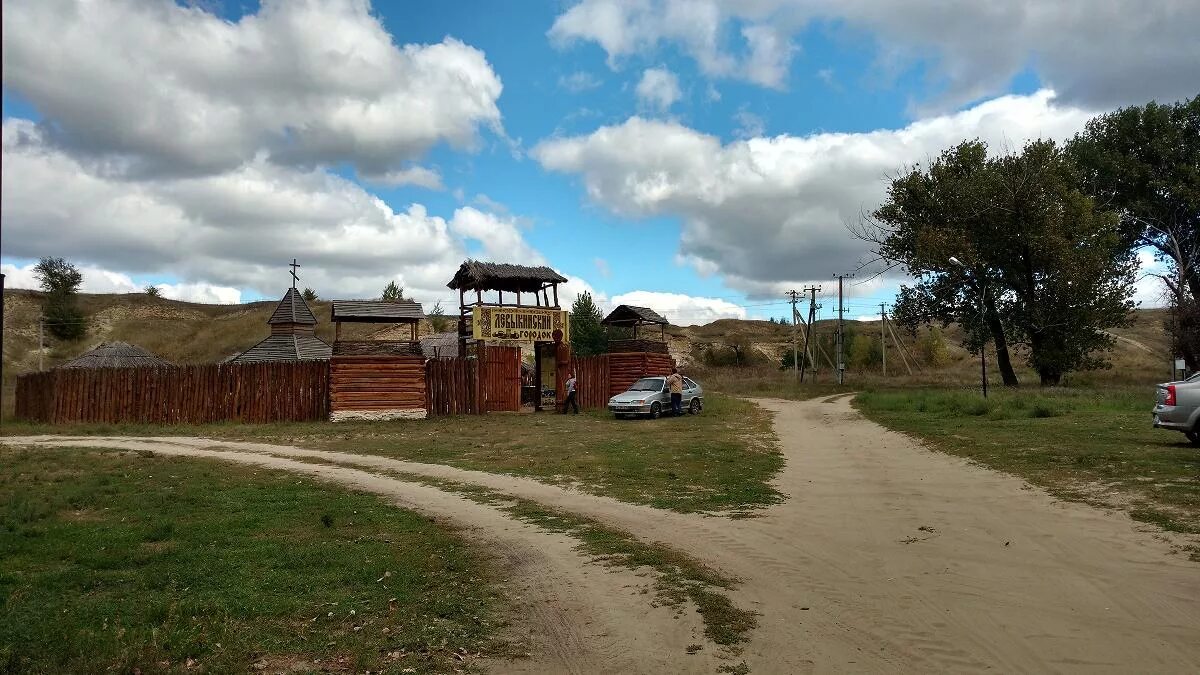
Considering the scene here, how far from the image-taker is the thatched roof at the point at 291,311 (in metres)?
39.5

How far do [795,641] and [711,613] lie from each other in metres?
0.80

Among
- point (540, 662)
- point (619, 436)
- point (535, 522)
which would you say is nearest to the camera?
point (540, 662)

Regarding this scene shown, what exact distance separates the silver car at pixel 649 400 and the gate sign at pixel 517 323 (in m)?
5.93

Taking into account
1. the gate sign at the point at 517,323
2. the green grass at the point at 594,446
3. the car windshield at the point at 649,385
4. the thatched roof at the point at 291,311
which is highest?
the thatched roof at the point at 291,311

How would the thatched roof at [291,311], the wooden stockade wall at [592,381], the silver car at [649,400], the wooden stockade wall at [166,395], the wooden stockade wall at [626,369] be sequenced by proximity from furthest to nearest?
the thatched roof at [291,311], the wooden stockade wall at [626,369], the wooden stockade wall at [592,381], the wooden stockade wall at [166,395], the silver car at [649,400]

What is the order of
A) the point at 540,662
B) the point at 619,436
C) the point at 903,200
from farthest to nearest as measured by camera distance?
1. the point at 903,200
2. the point at 619,436
3. the point at 540,662

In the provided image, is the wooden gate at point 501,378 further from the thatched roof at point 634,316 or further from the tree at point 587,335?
the tree at point 587,335

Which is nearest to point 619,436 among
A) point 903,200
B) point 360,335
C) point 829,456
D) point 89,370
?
point 829,456

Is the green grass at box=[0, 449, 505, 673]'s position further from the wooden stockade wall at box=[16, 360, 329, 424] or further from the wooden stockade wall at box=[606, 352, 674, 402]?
the wooden stockade wall at box=[606, 352, 674, 402]

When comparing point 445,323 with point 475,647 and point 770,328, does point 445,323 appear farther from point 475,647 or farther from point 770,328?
point 475,647

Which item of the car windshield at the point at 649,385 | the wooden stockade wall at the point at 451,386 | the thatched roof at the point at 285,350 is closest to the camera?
the car windshield at the point at 649,385

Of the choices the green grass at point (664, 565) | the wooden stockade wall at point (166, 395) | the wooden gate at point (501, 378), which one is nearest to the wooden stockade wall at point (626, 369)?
the wooden gate at point (501, 378)

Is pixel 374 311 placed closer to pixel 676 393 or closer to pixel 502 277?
pixel 502 277

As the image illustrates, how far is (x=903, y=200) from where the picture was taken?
146ft
